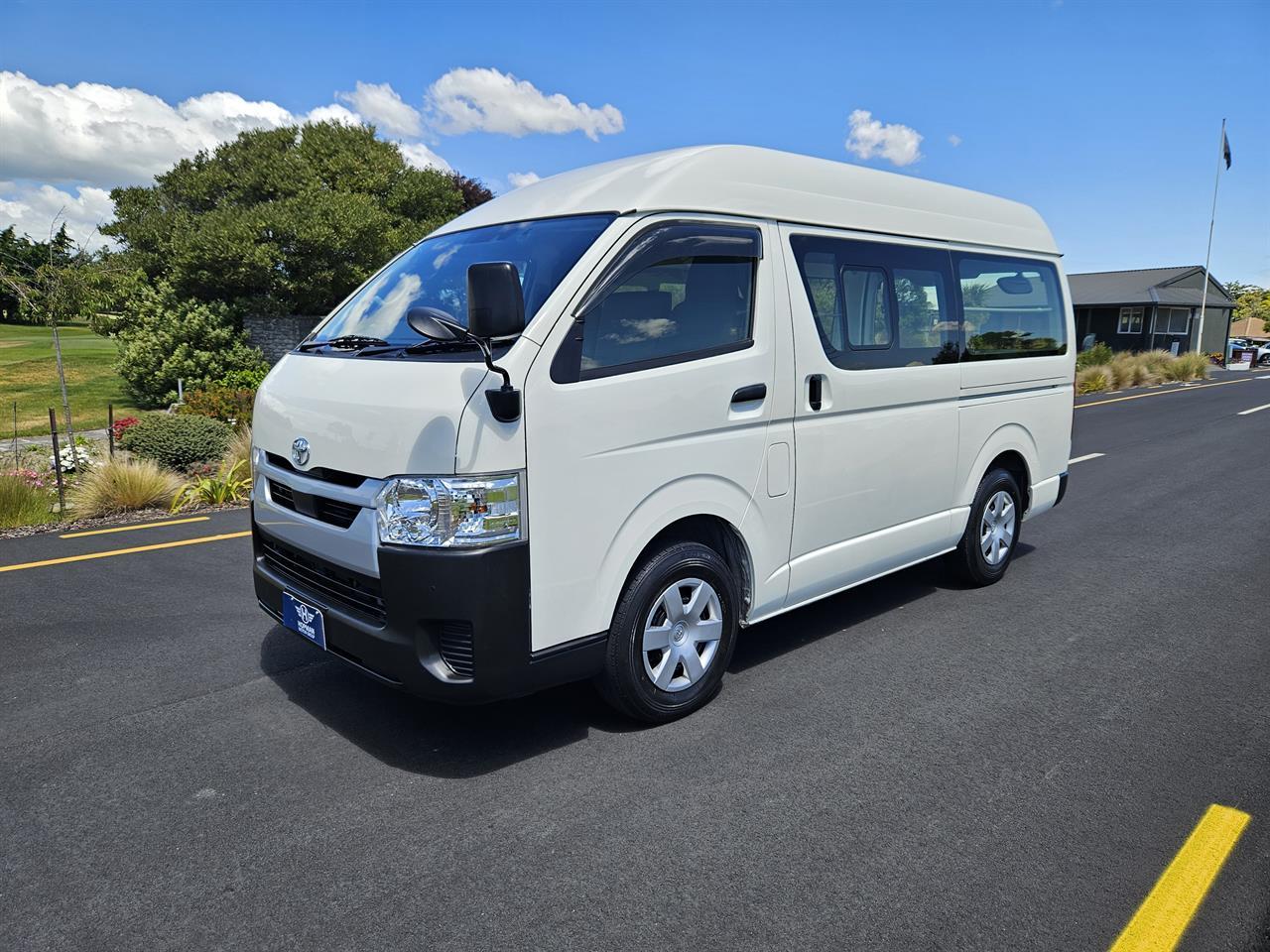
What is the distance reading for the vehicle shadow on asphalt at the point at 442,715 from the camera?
3654 millimetres

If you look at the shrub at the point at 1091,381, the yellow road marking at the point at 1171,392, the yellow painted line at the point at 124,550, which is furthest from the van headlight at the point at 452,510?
the shrub at the point at 1091,381

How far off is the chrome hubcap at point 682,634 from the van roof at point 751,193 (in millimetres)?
1663

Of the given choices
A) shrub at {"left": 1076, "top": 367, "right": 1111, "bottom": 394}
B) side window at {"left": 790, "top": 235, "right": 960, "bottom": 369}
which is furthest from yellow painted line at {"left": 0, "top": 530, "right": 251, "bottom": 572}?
shrub at {"left": 1076, "top": 367, "right": 1111, "bottom": 394}

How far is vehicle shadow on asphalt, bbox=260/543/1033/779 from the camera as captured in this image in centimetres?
365

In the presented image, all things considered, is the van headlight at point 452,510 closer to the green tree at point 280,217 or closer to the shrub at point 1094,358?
the green tree at point 280,217

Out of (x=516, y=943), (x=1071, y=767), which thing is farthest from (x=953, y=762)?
(x=516, y=943)

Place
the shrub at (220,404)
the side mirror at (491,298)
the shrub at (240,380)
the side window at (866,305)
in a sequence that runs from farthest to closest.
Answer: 1. the shrub at (240,380)
2. the shrub at (220,404)
3. the side window at (866,305)
4. the side mirror at (491,298)

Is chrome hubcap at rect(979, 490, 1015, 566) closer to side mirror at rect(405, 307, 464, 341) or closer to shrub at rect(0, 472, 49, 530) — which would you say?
side mirror at rect(405, 307, 464, 341)

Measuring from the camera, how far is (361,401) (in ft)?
11.1

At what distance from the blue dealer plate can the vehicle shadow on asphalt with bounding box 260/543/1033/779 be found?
46cm

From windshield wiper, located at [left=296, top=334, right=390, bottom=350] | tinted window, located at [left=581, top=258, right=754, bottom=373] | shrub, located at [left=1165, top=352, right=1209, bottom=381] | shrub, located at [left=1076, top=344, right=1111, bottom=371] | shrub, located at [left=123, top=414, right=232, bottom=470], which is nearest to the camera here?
tinted window, located at [left=581, top=258, right=754, bottom=373]

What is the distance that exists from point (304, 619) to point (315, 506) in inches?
19.9

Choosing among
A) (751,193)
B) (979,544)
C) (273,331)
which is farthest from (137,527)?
(273,331)

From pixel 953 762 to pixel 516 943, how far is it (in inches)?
77.2
